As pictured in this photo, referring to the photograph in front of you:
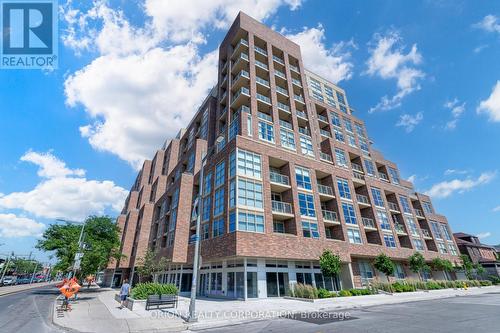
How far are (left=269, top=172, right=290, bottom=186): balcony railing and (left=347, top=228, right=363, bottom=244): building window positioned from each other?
383 inches

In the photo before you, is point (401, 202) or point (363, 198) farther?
point (401, 202)

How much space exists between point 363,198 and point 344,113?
17.5 meters

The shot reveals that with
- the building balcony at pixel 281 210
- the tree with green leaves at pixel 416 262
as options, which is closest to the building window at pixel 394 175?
the tree with green leaves at pixel 416 262

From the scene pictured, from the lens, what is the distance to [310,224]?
993 inches

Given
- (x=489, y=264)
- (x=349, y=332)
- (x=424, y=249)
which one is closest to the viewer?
(x=349, y=332)

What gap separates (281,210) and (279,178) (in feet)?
11.6

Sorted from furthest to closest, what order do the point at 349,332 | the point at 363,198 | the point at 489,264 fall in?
the point at 489,264, the point at 363,198, the point at 349,332

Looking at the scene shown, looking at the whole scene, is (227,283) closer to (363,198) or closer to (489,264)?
(363,198)

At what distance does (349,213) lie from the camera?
2975 cm

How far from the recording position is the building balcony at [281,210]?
24.3 metres

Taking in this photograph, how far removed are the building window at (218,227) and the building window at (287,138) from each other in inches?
454

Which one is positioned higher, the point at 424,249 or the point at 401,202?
the point at 401,202

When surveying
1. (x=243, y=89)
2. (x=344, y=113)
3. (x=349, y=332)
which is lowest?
(x=349, y=332)

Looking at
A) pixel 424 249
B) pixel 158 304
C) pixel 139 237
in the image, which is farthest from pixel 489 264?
pixel 139 237
